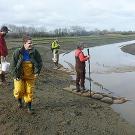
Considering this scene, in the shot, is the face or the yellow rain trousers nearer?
the face

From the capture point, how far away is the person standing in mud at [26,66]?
31.0 feet

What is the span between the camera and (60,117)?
10.3m

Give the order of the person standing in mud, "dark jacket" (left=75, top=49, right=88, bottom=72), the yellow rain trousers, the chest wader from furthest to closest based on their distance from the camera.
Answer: the chest wader → "dark jacket" (left=75, top=49, right=88, bottom=72) → the yellow rain trousers → the person standing in mud

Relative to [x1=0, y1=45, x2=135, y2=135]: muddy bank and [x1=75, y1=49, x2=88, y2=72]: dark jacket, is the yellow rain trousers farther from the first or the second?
[x1=75, y1=49, x2=88, y2=72]: dark jacket

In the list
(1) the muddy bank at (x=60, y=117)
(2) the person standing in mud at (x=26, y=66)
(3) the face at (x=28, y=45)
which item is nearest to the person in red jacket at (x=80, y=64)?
(1) the muddy bank at (x=60, y=117)

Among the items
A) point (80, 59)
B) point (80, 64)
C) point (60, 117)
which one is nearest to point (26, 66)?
point (60, 117)

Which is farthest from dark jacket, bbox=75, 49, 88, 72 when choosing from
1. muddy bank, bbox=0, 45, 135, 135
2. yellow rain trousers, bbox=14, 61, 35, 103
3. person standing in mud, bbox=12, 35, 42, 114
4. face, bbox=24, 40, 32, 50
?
face, bbox=24, 40, 32, 50

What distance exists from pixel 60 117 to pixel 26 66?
5.99 ft

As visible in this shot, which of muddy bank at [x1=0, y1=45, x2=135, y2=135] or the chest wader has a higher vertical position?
the chest wader

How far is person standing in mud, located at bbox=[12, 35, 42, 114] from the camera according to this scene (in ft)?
31.0

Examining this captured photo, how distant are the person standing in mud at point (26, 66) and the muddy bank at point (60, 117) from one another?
26.9 inches

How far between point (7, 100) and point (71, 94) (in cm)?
326

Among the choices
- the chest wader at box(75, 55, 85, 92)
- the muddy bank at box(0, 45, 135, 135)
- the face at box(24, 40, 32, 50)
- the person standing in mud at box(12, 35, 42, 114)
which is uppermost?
the face at box(24, 40, 32, 50)

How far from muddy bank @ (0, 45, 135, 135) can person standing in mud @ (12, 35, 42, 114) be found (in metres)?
0.68
